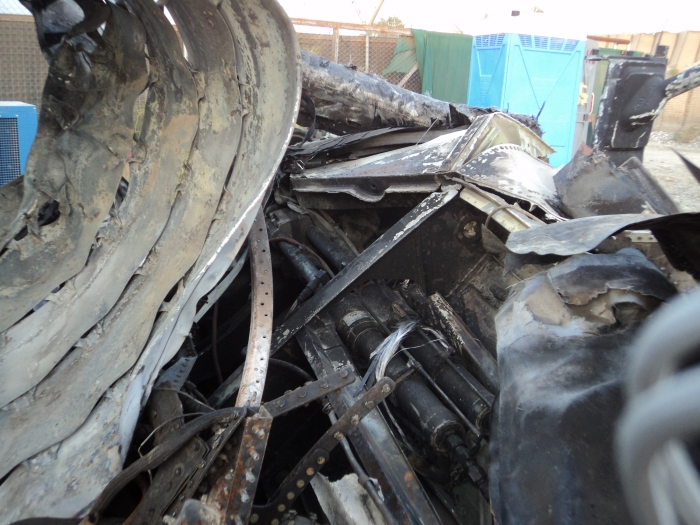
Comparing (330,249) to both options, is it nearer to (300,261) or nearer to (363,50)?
(300,261)

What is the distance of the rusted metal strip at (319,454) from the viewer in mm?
1572

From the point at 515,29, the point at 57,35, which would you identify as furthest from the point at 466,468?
the point at 515,29

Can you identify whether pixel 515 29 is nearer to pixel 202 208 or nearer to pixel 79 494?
pixel 202 208

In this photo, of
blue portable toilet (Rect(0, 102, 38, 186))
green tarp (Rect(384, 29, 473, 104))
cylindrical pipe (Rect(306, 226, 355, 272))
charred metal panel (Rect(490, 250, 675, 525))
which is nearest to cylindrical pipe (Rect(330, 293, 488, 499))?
cylindrical pipe (Rect(306, 226, 355, 272))

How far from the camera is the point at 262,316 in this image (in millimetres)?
1874

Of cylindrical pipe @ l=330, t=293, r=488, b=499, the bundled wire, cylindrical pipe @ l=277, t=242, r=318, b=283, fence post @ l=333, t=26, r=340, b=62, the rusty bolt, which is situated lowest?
cylindrical pipe @ l=330, t=293, r=488, b=499

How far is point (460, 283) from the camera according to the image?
237 centimetres

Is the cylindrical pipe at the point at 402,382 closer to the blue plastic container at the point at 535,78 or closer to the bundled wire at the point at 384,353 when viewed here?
the bundled wire at the point at 384,353

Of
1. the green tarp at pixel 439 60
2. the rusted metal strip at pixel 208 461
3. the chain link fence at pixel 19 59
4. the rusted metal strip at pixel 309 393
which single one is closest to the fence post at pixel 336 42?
the green tarp at pixel 439 60

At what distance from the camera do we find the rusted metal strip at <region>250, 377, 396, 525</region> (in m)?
1.57

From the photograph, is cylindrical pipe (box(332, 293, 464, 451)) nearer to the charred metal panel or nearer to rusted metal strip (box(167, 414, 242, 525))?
the charred metal panel

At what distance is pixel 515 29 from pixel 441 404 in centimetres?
879

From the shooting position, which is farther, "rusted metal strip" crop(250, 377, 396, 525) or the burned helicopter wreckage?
"rusted metal strip" crop(250, 377, 396, 525)

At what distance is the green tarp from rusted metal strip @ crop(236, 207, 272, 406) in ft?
28.5
